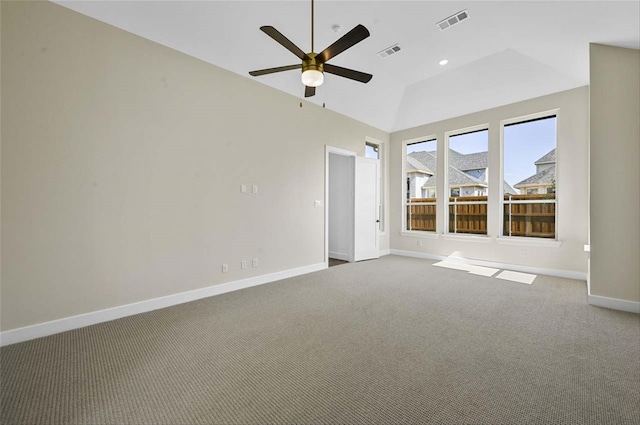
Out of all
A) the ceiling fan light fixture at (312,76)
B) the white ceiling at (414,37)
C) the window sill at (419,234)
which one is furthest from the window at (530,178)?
the ceiling fan light fixture at (312,76)

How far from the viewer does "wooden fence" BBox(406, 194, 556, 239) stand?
488cm

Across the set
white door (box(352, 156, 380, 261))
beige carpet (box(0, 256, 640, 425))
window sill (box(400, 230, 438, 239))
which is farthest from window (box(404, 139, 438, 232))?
beige carpet (box(0, 256, 640, 425))

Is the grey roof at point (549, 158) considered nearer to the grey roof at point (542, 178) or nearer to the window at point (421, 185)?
the grey roof at point (542, 178)

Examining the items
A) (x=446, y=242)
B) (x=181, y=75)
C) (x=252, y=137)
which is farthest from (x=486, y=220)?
(x=181, y=75)

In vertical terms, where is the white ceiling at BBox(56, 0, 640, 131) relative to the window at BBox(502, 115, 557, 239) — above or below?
above

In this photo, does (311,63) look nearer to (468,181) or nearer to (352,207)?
(352,207)

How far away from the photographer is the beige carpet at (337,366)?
1.58m

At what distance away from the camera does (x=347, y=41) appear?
6.89 ft

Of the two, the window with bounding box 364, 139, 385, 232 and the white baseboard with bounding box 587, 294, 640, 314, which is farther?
the window with bounding box 364, 139, 385, 232

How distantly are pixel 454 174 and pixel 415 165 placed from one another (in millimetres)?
1009

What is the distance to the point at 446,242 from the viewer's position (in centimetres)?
602

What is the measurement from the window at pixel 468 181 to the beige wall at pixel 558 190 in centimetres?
17

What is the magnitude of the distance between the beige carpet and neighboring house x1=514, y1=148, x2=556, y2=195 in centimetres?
223

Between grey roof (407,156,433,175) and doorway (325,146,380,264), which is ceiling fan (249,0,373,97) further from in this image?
grey roof (407,156,433,175)
